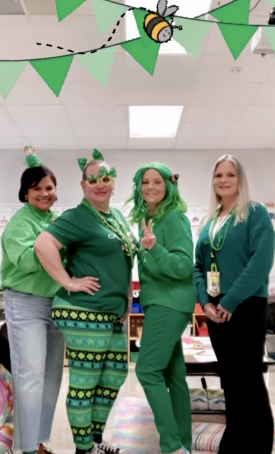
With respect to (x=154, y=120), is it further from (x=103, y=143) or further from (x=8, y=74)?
(x=8, y=74)

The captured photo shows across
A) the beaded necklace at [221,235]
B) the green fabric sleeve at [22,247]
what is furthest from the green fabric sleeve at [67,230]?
the beaded necklace at [221,235]

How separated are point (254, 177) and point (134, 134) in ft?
5.85

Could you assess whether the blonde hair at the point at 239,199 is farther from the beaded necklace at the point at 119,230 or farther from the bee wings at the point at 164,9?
the bee wings at the point at 164,9

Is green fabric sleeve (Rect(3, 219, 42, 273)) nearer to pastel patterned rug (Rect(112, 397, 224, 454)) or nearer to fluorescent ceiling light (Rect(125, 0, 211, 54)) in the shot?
pastel patterned rug (Rect(112, 397, 224, 454))

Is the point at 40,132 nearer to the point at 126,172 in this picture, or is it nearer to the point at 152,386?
the point at 126,172

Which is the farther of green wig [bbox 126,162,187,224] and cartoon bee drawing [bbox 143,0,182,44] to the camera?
green wig [bbox 126,162,187,224]

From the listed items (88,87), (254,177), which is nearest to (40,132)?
(88,87)

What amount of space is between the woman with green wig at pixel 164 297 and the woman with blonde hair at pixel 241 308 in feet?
0.45

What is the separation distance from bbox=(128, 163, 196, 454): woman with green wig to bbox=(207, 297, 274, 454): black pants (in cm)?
22

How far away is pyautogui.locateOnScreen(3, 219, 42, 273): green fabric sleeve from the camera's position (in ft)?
6.23

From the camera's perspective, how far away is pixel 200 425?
7.83 ft

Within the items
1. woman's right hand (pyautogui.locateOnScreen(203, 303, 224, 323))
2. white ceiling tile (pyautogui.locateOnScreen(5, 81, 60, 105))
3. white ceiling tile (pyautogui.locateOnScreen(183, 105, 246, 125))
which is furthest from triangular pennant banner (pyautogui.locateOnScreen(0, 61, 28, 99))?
white ceiling tile (pyautogui.locateOnScreen(183, 105, 246, 125))

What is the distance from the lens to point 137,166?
18.3ft

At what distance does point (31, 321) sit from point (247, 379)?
103 centimetres
